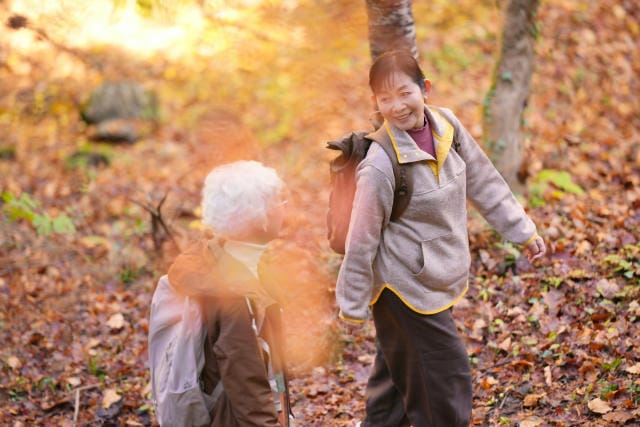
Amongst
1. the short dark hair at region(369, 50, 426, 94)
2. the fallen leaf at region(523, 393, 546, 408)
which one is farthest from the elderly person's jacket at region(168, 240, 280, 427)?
the fallen leaf at region(523, 393, 546, 408)

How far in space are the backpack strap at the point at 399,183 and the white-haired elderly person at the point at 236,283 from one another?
1.68ft

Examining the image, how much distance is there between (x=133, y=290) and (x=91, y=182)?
307cm

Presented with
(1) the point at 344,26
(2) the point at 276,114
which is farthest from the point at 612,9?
(2) the point at 276,114

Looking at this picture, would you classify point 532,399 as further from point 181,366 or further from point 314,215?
point 314,215

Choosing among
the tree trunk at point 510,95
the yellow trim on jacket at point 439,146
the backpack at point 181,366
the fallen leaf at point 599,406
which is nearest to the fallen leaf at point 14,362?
the backpack at point 181,366

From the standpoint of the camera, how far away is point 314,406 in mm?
4375

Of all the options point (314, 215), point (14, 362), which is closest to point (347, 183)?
point (14, 362)

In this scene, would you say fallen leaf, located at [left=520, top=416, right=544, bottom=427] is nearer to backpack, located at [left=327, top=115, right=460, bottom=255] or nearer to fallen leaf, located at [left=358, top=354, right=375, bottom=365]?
fallen leaf, located at [left=358, top=354, right=375, bottom=365]

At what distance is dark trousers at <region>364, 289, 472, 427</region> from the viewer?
3.04m

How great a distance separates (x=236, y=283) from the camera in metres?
2.79

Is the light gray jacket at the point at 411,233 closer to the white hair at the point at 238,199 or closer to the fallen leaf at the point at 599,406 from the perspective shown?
the white hair at the point at 238,199

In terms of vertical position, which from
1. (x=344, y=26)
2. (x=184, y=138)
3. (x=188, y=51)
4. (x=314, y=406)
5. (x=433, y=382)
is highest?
(x=188, y=51)

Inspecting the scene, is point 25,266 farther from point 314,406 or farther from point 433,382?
point 433,382

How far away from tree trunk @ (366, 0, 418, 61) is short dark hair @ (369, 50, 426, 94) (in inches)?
52.6
